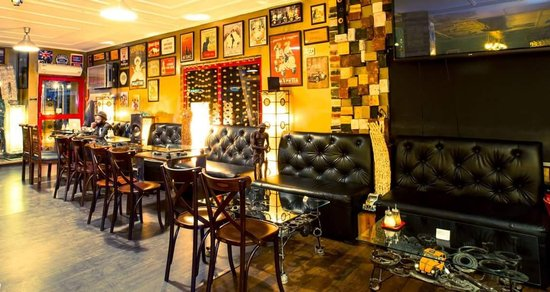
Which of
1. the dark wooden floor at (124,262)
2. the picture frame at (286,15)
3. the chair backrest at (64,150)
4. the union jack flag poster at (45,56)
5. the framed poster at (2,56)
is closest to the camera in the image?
the dark wooden floor at (124,262)

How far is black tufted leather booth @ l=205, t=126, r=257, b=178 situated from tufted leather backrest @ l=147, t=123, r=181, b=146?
2.86 ft

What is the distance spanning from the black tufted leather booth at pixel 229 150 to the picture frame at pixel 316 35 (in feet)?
4.32

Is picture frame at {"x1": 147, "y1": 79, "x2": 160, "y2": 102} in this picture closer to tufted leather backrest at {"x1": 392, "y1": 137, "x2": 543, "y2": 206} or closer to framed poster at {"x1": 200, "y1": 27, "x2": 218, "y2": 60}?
framed poster at {"x1": 200, "y1": 27, "x2": 218, "y2": 60}

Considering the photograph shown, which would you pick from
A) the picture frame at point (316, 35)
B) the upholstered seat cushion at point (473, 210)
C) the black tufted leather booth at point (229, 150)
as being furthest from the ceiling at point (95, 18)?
the upholstered seat cushion at point (473, 210)

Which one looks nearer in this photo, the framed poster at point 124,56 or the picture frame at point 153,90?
the picture frame at point 153,90

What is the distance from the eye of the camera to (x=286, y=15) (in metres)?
4.57

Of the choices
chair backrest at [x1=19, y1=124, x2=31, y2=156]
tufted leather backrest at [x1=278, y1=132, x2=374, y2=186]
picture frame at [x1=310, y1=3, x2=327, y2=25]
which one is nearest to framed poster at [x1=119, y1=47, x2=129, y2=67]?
chair backrest at [x1=19, y1=124, x2=31, y2=156]

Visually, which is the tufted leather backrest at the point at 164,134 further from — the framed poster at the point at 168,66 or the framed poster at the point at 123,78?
the framed poster at the point at 123,78

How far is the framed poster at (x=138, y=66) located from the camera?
6.81 metres

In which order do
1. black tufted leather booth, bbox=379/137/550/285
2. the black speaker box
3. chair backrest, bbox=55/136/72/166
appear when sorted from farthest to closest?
chair backrest, bbox=55/136/72/166, the black speaker box, black tufted leather booth, bbox=379/137/550/285

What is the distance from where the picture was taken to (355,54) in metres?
3.79

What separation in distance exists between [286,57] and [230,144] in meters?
1.40

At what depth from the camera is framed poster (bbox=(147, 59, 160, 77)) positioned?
21.4 feet

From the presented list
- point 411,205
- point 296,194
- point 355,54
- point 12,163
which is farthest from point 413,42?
point 12,163
